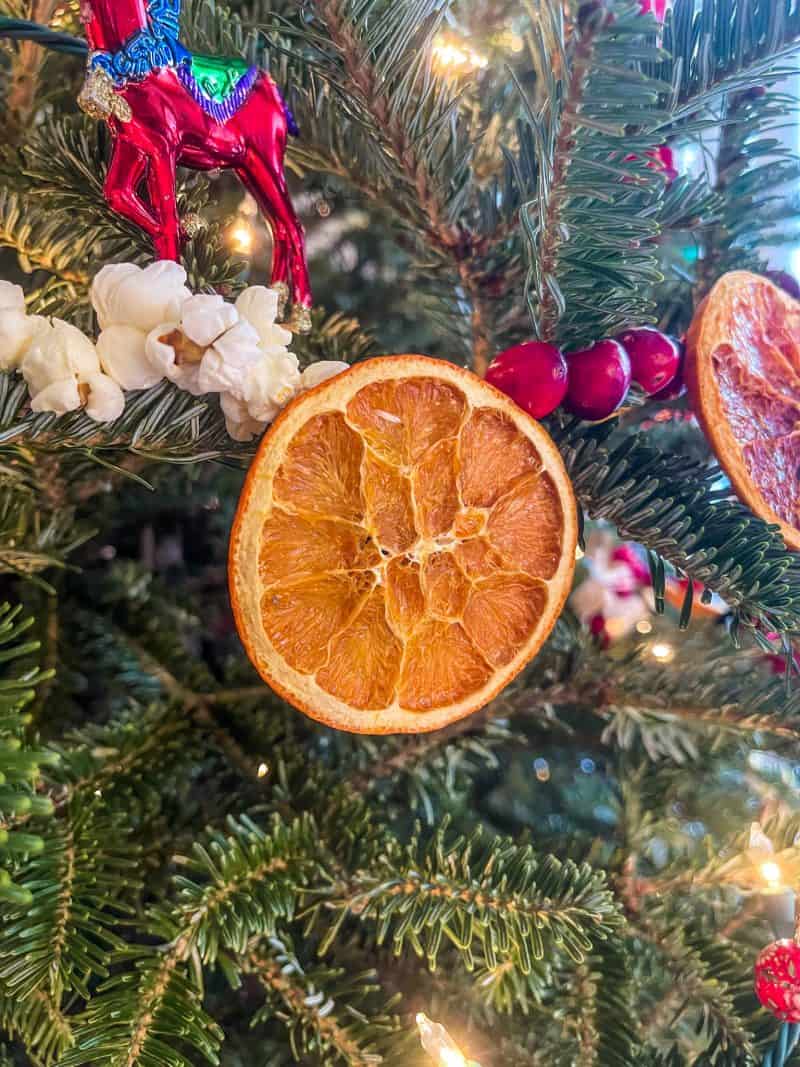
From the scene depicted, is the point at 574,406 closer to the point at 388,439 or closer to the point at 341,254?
the point at 388,439

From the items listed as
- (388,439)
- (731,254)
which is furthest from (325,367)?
(731,254)

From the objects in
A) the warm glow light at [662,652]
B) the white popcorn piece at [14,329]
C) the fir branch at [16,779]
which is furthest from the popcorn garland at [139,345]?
the warm glow light at [662,652]

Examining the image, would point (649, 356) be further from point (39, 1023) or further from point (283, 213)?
point (39, 1023)

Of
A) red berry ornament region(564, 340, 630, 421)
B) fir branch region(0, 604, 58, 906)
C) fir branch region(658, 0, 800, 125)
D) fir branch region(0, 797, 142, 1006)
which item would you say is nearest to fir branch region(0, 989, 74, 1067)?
fir branch region(0, 797, 142, 1006)

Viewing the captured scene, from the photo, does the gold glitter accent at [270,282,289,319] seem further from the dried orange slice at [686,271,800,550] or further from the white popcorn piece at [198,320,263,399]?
the dried orange slice at [686,271,800,550]

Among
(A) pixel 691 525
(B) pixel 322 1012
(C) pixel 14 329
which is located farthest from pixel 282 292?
(B) pixel 322 1012

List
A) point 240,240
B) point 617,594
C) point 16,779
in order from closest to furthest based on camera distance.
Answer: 1. point 16,779
2. point 240,240
3. point 617,594
